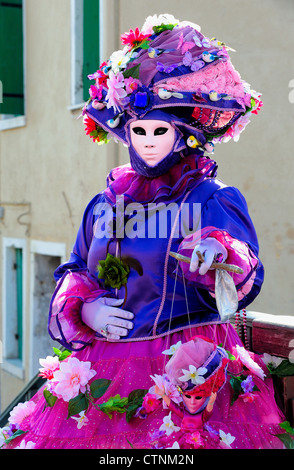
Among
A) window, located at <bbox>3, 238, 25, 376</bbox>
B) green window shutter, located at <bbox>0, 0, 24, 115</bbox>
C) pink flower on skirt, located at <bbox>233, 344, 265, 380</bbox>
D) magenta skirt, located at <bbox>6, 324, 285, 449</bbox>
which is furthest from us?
window, located at <bbox>3, 238, 25, 376</bbox>

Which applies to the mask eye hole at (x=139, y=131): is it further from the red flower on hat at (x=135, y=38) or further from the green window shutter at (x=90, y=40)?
the green window shutter at (x=90, y=40)

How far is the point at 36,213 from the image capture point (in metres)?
9.32

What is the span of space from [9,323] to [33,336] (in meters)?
1.00

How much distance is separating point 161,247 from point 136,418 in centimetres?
65

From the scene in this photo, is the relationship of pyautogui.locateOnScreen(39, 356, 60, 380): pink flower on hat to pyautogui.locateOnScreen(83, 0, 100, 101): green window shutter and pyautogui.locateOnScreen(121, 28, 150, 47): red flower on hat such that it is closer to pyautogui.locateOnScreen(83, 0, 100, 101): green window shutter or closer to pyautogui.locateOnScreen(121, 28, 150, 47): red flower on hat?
pyautogui.locateOnScreen(121, 28, 150, 47): red flower on hat

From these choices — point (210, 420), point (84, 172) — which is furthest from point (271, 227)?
point (210, 420)

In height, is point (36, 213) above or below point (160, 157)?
below

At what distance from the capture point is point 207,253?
2.48m

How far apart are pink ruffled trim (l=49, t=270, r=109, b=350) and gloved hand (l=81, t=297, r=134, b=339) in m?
0.04

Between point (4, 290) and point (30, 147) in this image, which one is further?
point (4, 290)

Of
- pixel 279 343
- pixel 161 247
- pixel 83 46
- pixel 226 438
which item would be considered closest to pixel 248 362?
pixel 279 343

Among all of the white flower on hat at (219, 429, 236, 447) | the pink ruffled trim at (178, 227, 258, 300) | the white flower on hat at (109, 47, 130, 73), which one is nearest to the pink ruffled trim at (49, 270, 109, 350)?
the pink ruffled trim at (178, 227, 258, 300)

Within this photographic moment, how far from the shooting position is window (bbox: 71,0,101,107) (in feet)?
25.1
